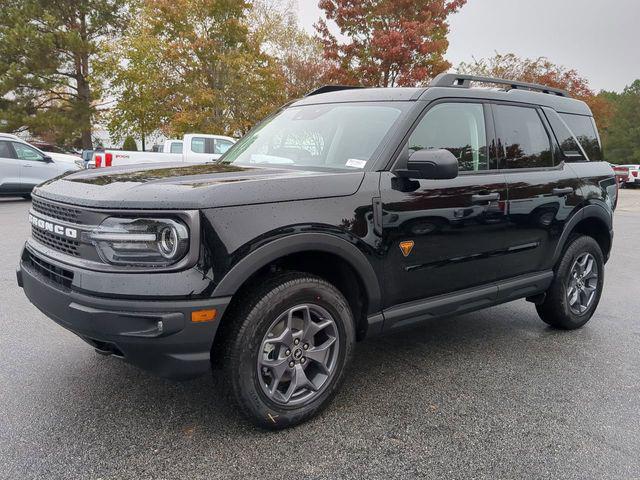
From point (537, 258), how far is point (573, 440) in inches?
62.6


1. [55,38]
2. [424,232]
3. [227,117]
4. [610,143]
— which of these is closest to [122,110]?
[227,117]

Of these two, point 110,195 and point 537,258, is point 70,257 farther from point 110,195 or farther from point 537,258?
point 537,258

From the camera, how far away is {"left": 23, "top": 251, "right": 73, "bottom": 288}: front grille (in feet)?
8.39

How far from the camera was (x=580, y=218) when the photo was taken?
431 cm

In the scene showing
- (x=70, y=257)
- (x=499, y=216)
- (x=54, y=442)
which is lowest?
(x=54, y=442)

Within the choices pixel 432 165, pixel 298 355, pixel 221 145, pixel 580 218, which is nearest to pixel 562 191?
pixel 580 218

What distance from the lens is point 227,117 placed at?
70.9 feet

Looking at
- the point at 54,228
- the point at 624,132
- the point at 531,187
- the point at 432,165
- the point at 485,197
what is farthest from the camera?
the point at 624,132

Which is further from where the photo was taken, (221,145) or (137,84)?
(137,84)

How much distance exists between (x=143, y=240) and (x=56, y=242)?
0.64 meters

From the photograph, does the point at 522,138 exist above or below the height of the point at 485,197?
above

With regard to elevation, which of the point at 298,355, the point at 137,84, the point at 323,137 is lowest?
the point at 298,355

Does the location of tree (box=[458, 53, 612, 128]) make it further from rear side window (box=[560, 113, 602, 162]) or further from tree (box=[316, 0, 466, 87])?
rear side window (box=[560, 113, 602, 162])

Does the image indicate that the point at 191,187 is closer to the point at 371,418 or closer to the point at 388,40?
the point at 371,418
